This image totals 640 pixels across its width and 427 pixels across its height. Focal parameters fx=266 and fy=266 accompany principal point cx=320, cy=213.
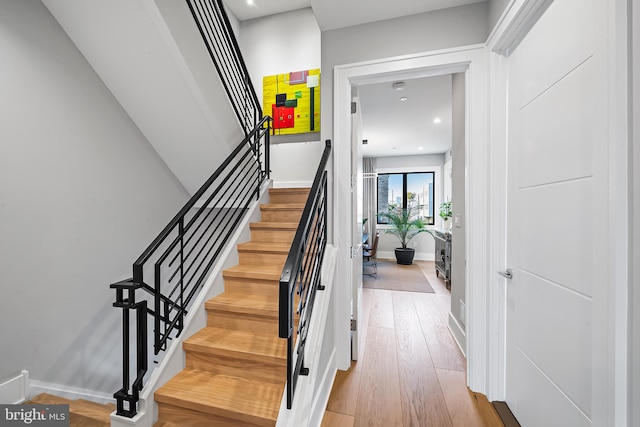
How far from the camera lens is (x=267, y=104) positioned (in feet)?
11.6

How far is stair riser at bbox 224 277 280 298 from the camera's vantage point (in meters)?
2.03

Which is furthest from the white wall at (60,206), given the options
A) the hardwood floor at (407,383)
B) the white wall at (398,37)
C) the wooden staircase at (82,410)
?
the hardwood floor at (407,383)

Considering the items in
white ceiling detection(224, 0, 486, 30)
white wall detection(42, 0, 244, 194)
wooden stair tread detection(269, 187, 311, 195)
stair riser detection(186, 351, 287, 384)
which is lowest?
stair riser detection(186, 351, 287, 384)

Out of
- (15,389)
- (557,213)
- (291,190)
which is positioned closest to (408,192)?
(291,190)

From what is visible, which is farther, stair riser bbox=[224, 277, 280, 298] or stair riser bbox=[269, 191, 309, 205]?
stair riser bbox=[269, 191, 309, 205]

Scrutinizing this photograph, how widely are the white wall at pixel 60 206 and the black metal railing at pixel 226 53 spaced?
0.99 meters

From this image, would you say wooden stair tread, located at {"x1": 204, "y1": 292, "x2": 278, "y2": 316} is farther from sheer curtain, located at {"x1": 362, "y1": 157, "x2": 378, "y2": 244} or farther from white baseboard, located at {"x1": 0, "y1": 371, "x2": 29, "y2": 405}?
sheer curtain, located at {"x1": 362, "y1": 157, "x2": 378, "y2": 244}

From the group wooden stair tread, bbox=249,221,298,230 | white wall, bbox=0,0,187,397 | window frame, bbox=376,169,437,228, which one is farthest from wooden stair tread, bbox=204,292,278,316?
window frame, bbox=376,169,437,228

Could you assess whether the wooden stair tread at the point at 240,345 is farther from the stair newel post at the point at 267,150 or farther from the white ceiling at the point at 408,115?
the white ceiling at the point at 408,115

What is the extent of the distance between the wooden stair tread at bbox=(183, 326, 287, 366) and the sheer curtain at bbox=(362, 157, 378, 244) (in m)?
5.33

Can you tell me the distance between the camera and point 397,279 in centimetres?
511

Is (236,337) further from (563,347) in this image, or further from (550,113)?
(550,113)

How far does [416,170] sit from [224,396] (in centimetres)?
690

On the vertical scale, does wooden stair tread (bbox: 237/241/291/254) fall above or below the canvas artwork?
below
